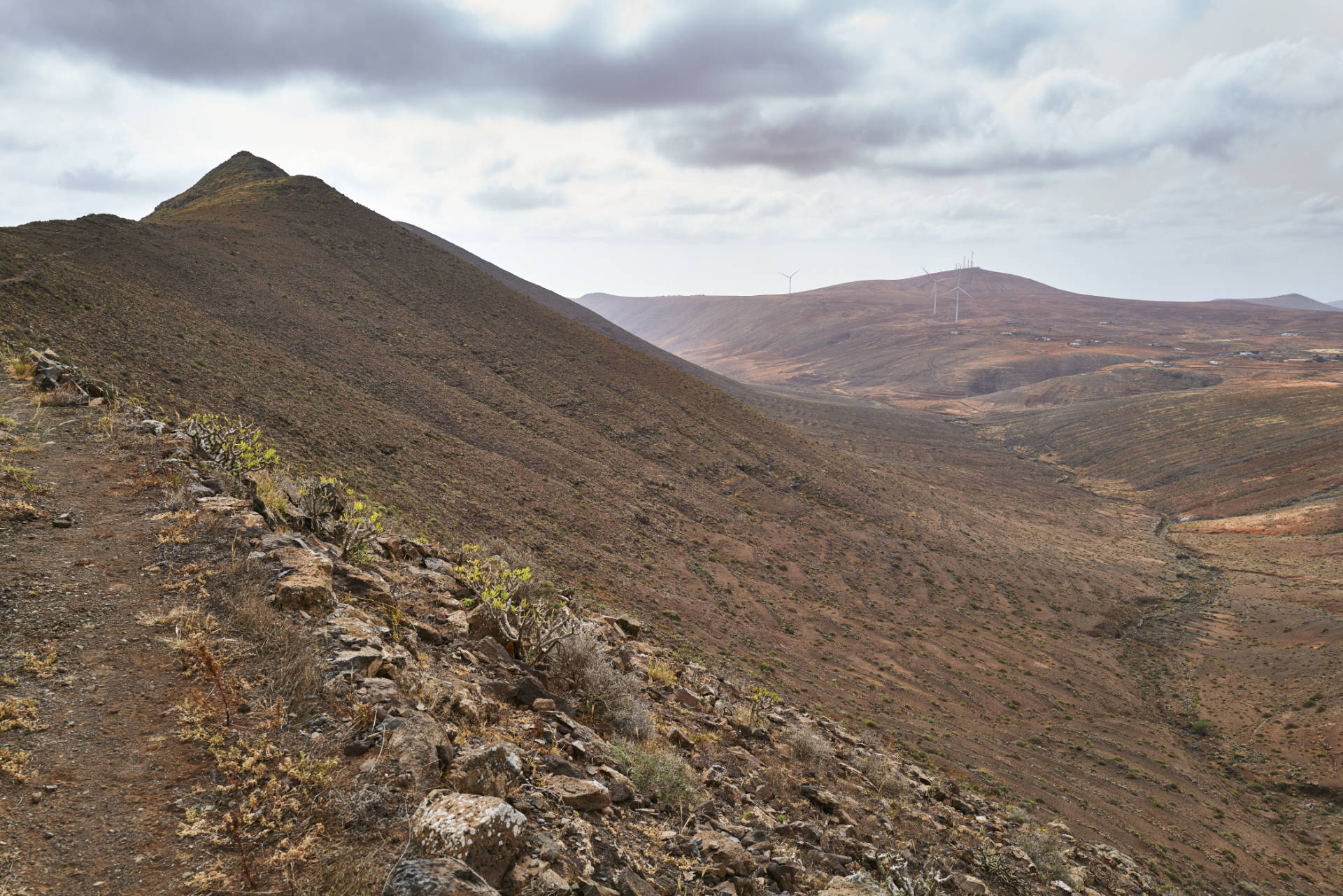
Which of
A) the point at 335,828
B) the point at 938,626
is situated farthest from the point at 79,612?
the point at 938,626

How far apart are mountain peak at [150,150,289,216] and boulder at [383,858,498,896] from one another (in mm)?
52240

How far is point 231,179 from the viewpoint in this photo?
4641 cm

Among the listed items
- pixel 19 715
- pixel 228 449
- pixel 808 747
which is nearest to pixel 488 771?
pixel 19 715

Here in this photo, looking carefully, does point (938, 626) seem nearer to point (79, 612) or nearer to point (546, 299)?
point (79, 612)

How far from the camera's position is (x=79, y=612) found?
463 cm

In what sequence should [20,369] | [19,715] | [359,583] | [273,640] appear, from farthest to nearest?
1. [20,369]
2. [359,583]
3. [273,640]
4. [19,715]

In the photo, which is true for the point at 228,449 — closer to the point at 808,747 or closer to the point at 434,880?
the point at 434,880

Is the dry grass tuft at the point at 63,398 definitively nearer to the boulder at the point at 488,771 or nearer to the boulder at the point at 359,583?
the boulder at the point at 359,583

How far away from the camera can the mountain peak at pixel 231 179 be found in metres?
44.0

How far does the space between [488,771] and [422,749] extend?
45cm

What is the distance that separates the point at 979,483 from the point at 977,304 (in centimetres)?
15849

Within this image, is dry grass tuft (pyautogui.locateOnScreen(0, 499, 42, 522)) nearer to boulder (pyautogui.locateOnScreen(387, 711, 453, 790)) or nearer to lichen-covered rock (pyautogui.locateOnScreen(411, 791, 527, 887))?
boulder (pyautogui.locateOnScreen(387, 711, 453, 790))

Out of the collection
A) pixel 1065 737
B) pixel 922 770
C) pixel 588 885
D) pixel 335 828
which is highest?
pixel 335 828

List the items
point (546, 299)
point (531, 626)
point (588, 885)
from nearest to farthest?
point (588, 885) → point (531, 626) → point (546, 299)
